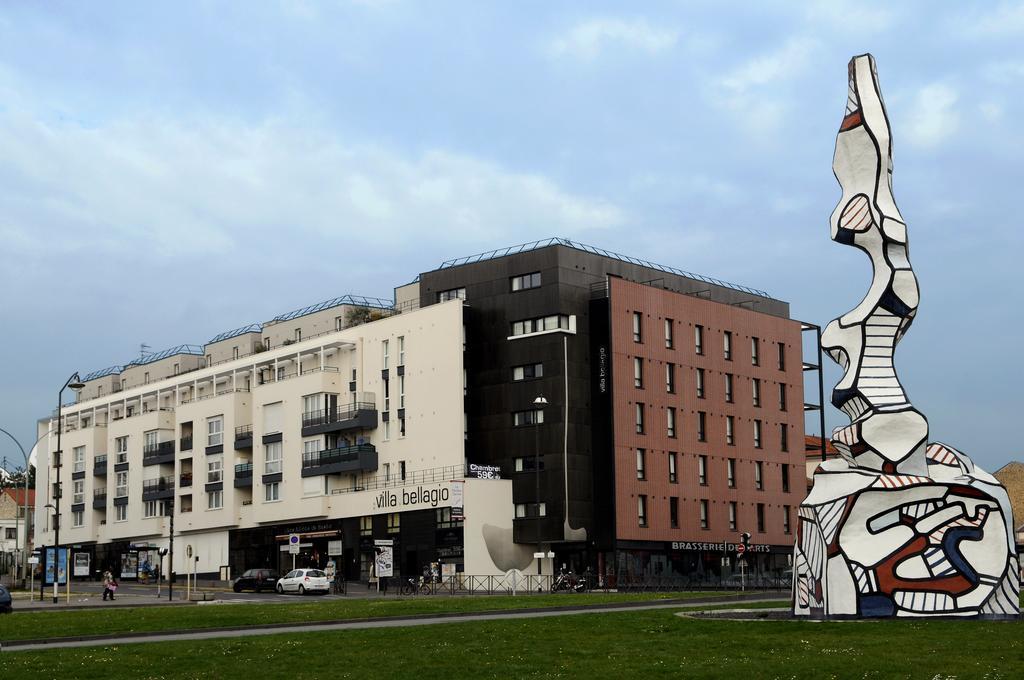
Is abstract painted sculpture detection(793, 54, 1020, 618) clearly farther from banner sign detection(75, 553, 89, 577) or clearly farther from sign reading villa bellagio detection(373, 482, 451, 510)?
banner sign detection(75, 553, 89, 577)

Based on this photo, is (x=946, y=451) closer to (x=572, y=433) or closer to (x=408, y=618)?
(x=408, y=618)

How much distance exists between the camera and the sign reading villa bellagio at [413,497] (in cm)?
7912

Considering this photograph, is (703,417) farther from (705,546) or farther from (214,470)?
(214,470)

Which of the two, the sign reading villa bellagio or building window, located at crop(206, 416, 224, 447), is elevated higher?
building window, located at crop(206, 416, 224, 447)

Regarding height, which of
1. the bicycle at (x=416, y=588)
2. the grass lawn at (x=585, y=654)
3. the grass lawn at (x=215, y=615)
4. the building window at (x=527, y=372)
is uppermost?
the building window at (x=527, y=372)

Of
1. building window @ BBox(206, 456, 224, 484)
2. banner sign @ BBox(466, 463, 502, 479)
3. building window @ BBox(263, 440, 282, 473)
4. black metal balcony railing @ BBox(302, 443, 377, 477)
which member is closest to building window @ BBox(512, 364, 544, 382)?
banner sign @ BBox(466, 463, 502, 479)

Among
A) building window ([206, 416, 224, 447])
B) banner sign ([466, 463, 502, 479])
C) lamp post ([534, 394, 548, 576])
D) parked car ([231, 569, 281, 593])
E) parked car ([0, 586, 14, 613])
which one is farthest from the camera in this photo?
building window ([206, 416, 224, 447])

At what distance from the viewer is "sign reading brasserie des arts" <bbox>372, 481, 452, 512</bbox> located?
7906 centimetres

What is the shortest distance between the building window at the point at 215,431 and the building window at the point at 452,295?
69.9 ft

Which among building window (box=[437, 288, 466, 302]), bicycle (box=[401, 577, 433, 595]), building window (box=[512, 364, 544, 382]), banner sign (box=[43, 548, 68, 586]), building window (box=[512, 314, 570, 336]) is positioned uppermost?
building window (box=[437, 288, 466, 302])

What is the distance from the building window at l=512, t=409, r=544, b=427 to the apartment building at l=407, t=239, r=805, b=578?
3.4 inches

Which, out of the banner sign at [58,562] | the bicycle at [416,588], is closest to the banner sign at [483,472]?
the bicycle at [416,588]

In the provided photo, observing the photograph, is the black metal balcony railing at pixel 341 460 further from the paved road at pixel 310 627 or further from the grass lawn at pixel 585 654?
the grass lawn at pixel 585 654

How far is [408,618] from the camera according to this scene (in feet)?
126
